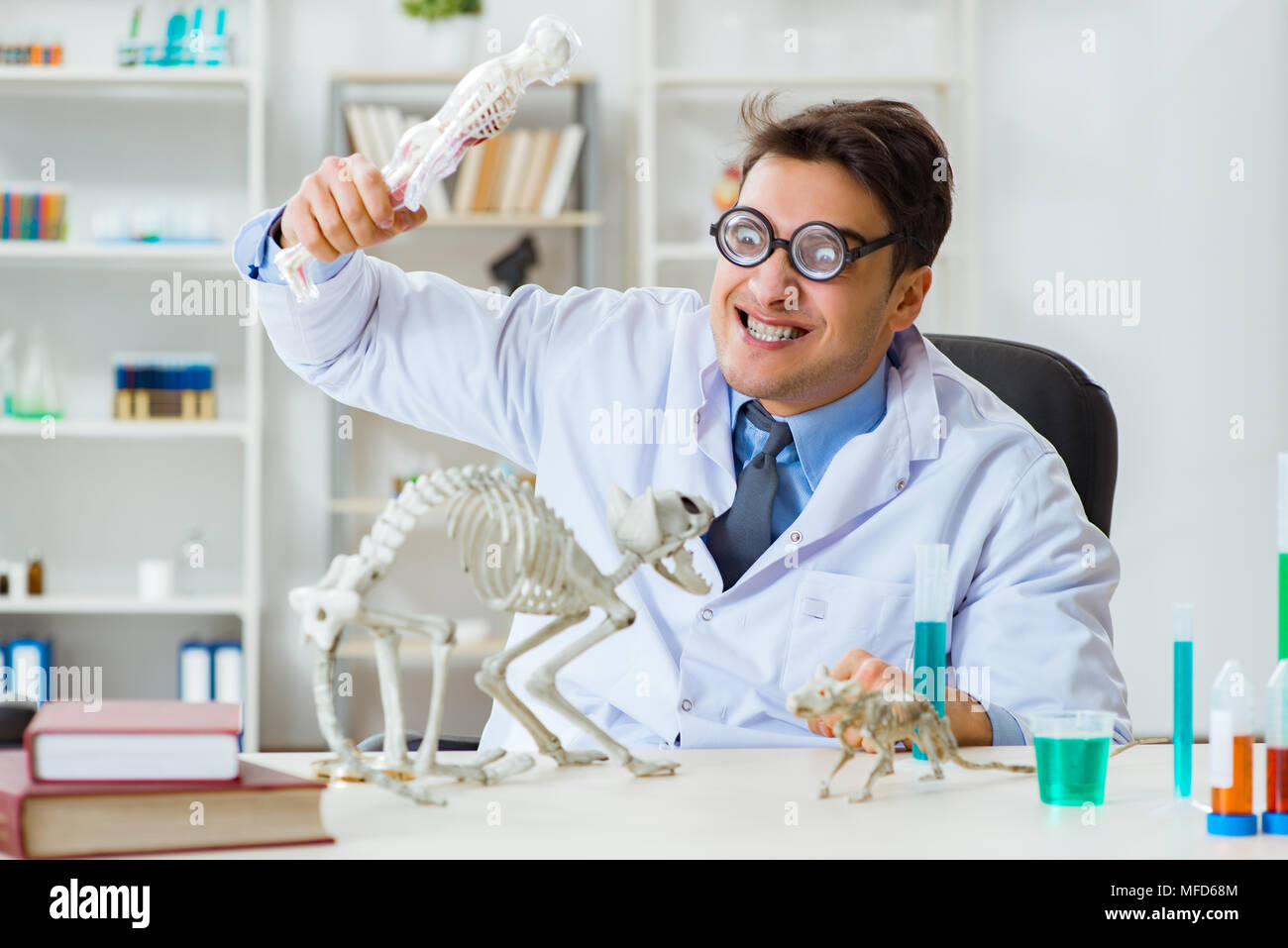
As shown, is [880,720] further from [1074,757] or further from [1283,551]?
[1283,551]

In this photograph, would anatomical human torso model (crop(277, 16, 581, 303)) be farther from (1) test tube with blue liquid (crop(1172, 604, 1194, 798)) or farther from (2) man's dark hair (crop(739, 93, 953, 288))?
(1) test tube with blue liquid (crop(1172, 604, 1194, 798))

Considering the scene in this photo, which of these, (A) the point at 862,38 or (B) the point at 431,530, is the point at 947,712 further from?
(A) the point at 862,38

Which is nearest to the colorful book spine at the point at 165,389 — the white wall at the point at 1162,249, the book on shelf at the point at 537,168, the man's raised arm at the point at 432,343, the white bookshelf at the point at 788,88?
the book on shelf at the point at 537,168

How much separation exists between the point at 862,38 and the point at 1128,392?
1.32 metres

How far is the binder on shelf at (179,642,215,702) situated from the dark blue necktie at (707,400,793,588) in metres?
2.42

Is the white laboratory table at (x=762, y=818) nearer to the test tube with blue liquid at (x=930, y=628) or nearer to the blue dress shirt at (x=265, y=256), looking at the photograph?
the test tube with blue liquid at (x=930, y=628)

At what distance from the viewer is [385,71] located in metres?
3.57

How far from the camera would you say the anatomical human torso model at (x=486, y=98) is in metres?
1.13

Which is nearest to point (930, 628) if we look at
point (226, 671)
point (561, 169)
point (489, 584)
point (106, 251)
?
point (489, 584)

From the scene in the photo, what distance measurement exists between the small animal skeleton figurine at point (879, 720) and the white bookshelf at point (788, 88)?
2629 mm

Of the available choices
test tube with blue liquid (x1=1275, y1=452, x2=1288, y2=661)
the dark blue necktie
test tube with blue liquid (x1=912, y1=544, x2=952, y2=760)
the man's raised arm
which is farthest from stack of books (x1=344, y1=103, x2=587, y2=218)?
test tube with blue liquid (x1=1275, y1=452, x2=1288, y2=661)

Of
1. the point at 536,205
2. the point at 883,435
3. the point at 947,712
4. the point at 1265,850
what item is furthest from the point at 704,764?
the point at 536,205

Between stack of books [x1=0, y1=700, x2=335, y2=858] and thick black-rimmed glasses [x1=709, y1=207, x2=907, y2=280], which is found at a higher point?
thick black-rimmed glasses [x1=709, y1=207, x2=907, y2=280]

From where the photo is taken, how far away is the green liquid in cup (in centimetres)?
99
